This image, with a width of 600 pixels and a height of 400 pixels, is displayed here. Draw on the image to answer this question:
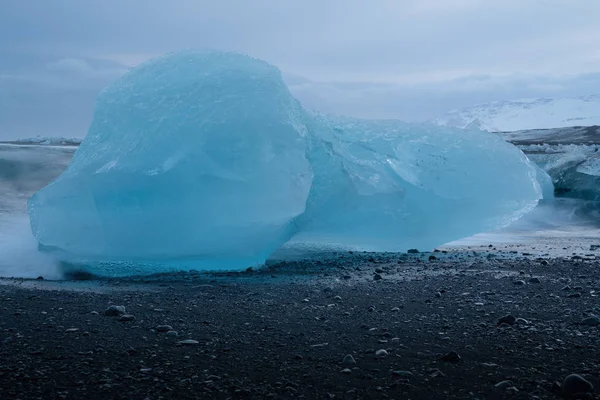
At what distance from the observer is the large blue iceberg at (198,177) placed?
615 centimetres

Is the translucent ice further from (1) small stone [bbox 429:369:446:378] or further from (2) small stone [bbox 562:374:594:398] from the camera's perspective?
(2) small stone [bbox 562:374:594:398]

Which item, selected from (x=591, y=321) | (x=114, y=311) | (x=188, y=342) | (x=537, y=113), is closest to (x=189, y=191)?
(x=114, y=311)

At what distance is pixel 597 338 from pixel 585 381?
924mm

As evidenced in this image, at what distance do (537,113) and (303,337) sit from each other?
13072cm

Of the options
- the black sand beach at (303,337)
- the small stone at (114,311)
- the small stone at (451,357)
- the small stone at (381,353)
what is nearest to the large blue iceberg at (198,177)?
the black sand beach at (303,337)

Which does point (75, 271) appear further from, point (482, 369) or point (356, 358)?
point (482, 369)

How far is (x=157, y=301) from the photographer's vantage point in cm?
417

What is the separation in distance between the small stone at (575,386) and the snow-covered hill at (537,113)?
11436 centimetres

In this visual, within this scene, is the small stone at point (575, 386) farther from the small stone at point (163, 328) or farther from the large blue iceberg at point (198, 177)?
the large blue iceberg at point (198, 177)

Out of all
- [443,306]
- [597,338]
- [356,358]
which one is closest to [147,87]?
[443,306]

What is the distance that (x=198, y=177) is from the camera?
621 cm

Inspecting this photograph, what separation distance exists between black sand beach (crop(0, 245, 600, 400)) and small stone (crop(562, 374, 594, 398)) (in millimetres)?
16

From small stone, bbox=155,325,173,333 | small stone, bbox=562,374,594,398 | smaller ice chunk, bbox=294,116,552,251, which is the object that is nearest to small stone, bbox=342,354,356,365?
small stone, bbox=562,374,594,398

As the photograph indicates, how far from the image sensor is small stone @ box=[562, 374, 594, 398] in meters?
2.37
